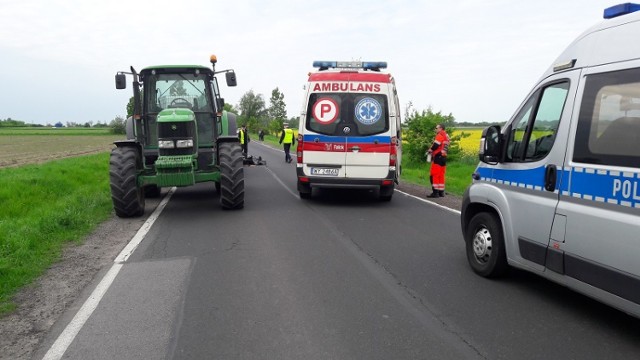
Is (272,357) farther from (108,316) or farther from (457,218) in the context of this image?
(457,218)

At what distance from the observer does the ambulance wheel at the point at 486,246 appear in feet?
17.8

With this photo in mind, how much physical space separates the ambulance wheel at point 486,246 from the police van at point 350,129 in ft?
15.6

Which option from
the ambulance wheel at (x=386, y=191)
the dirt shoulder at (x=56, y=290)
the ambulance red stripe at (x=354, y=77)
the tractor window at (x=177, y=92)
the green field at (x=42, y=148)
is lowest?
the green field at (x=42, y=148)

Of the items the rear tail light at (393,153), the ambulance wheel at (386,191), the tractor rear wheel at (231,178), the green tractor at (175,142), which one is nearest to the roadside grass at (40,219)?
the green tractor at (175,142)

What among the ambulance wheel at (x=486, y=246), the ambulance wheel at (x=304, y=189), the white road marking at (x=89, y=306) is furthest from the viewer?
the ambulance wheel at (x=304, y=189)

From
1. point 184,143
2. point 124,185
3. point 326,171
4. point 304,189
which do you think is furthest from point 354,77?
point 124,185

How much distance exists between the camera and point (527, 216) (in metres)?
4.86

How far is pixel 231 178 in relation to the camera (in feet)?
32.3

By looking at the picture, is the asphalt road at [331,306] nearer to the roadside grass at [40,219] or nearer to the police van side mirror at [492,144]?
the roadside grass at [40,219]

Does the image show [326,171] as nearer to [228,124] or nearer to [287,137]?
[228,124]

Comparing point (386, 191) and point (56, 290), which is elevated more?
point (386, 191)

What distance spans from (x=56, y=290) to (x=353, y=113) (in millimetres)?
6859

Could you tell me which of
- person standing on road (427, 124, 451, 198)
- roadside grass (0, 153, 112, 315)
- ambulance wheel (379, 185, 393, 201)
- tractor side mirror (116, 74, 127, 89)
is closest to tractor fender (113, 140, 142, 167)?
tractor side mirror (116, 74, 127, 89)

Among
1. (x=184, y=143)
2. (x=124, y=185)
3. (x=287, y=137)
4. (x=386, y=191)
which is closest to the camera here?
(x=124, y=185)
